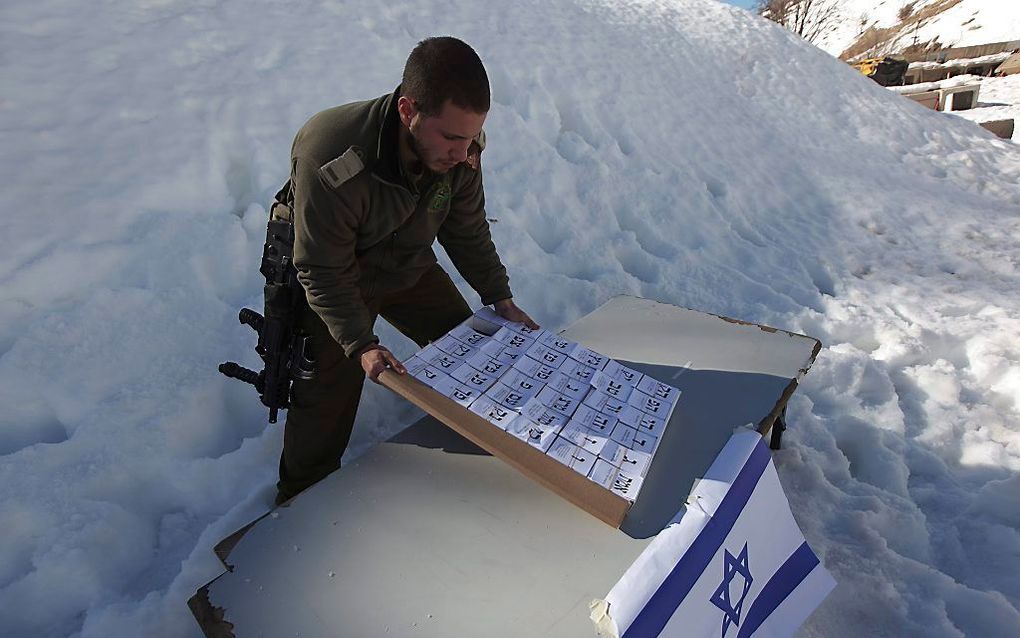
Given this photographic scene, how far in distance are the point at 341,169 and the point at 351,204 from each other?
8 cm

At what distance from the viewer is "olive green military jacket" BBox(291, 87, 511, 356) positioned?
1437 millimetres

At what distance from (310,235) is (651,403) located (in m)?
1.01

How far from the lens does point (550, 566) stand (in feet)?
4.42

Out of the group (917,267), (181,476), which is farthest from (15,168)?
(917,267)

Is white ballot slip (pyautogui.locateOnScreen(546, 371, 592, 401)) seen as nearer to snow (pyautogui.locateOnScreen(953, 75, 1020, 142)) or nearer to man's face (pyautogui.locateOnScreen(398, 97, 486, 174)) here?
man's face (pyautogui.locateOnScreen(398, 97, 486, 174))

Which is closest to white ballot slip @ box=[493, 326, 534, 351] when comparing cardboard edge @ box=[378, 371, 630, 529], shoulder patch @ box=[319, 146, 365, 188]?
cardboard edge @ box=[378, 371, 630, 529]

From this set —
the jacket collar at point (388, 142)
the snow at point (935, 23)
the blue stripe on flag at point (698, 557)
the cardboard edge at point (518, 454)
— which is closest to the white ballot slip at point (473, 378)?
the cardboard edge at point (518, 454)

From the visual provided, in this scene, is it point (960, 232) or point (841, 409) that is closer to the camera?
point (841, 409)

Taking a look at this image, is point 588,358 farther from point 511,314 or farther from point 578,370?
point 511,314

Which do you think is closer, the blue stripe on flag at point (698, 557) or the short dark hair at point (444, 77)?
the blue stripe on flag at point (698, 557)

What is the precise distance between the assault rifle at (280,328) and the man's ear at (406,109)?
1.50 feet

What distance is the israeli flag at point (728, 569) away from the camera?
49.2 inches

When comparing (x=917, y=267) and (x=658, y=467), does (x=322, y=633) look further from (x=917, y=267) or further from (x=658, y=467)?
(x=917, y=267)

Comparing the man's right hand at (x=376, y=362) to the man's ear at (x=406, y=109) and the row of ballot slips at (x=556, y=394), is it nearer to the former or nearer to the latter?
the row of ballot slips at (x=556, y=394)
